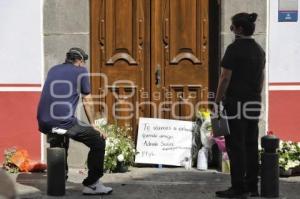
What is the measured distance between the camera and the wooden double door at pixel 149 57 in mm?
8477

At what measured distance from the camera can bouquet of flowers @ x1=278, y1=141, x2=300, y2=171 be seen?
25.5 ft

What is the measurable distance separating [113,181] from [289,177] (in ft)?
7.57

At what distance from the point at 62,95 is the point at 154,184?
1774 mm

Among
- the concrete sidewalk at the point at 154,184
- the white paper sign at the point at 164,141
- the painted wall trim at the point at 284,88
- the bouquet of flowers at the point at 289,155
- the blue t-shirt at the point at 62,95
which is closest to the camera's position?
the blue t-shirt at the point at 62,95

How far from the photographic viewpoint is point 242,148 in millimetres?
6262

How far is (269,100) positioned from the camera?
8.27 m

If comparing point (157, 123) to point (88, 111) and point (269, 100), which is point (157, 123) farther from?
point (88, 111)

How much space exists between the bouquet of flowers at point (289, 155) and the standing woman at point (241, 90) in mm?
1526

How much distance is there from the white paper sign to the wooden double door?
0.62 ft

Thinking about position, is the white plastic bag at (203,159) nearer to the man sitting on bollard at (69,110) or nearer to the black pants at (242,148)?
the black pants at (242,148)

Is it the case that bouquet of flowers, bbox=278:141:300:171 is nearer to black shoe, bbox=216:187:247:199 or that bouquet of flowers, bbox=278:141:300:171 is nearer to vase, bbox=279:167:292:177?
vase, bbox=279:167:292:177

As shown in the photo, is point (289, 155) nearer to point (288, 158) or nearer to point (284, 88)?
point (288, 158)

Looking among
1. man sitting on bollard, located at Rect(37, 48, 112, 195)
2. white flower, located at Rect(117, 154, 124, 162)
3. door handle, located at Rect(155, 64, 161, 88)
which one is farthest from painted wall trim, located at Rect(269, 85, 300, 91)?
man sitting on bollard, located at Rect(37, 48, 112, 195)

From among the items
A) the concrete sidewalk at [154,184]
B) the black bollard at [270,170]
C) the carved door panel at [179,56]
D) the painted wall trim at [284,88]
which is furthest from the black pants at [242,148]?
the carved door panel at [179,56]
